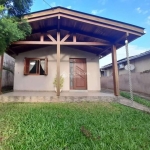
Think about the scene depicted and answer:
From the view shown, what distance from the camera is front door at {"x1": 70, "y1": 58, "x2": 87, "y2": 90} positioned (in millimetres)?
9109

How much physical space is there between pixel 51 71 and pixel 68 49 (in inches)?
77.0

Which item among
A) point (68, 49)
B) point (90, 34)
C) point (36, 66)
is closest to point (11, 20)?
point (90, 34)

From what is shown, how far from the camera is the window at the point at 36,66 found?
865 cm

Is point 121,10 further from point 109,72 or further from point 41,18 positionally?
point 41,18

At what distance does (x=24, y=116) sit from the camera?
3.83 meters

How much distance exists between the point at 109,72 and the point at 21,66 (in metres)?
11.1

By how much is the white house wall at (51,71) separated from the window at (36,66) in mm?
242

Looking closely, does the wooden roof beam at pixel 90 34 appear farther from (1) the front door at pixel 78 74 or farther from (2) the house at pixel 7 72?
(2) the house at pixel 7 72

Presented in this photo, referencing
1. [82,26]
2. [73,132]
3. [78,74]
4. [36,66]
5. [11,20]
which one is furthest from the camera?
[78,74]

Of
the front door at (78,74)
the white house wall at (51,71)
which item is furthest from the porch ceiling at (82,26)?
the front door at (78,74)

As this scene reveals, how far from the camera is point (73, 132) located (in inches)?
117

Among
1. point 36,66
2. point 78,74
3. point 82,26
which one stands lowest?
point 78,74

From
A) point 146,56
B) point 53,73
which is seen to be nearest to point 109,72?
point 146,56

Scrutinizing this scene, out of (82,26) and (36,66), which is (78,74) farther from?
(82,26)
